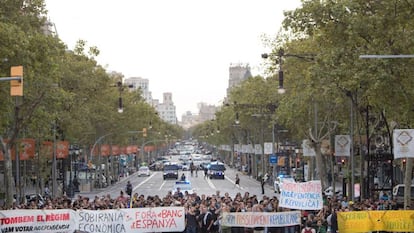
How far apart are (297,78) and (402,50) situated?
74.9ft

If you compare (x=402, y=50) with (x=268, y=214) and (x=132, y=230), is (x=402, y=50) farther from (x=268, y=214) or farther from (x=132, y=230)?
(x=132, y=230)

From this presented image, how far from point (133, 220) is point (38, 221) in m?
2.69

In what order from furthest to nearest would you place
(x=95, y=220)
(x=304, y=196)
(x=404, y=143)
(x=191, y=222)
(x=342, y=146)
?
(x=342, y=146)
(x=404, y=143)
(x=304, y=196)
(x=191, y=222)
(x=95, y=220)

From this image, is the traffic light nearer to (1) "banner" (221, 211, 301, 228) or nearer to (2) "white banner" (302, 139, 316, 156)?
(1) "banner" (221, 211, 301, 228)

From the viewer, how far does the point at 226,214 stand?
2486 centimetres

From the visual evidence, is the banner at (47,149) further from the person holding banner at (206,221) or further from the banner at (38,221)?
the banner at (38,221)

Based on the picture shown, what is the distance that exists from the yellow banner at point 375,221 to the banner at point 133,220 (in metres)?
4.58

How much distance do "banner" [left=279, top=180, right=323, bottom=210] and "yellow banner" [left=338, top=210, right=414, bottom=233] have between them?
6.80 feet

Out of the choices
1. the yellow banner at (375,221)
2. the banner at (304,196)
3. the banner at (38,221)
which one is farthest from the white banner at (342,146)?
→ the banner at (38,221)

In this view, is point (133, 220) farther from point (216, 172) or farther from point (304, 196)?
point (216, 172)

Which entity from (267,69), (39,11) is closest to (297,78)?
(267,69)

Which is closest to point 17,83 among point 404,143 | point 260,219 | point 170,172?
point 260,219

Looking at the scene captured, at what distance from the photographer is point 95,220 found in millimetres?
24000

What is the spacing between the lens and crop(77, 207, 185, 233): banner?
2400 centimetres
